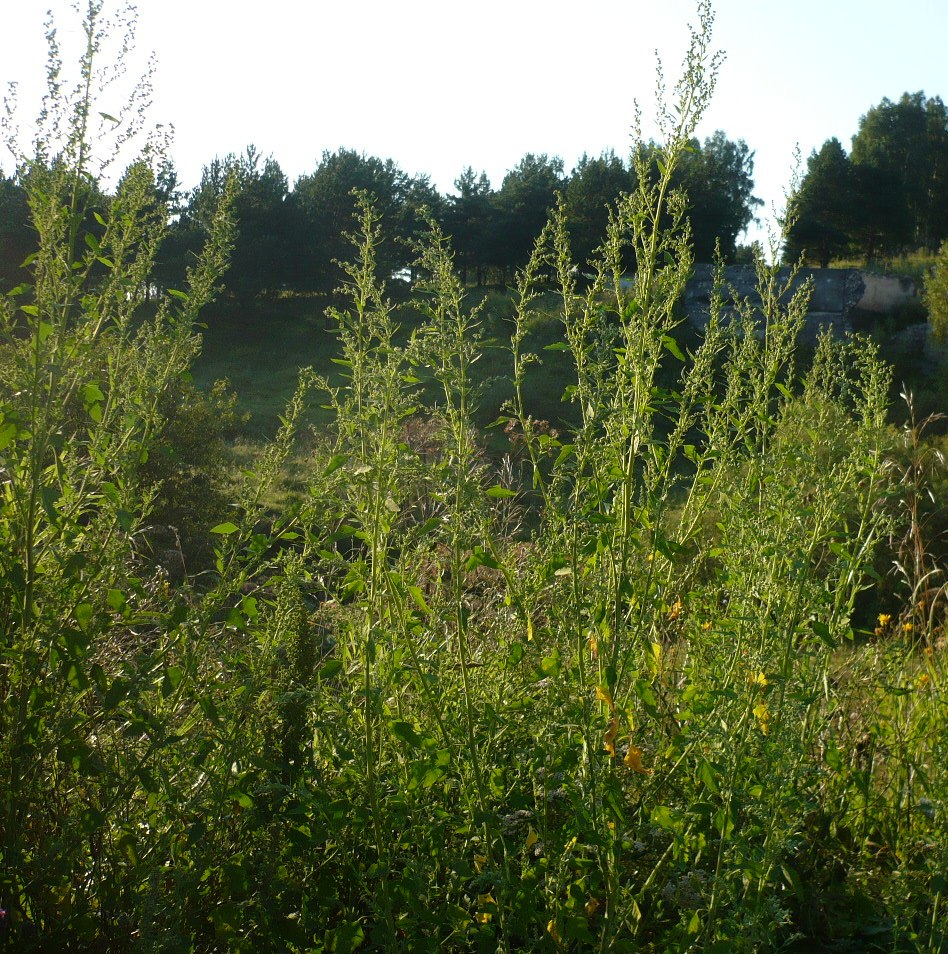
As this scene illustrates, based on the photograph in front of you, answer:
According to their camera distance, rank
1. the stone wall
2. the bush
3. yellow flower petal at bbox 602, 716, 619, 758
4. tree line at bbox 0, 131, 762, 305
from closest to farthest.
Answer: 1. yellow flower petal at bbox 602, 716, 619, 758
2. the bush
3. the stone wall
4. tree line at bbox 0, 131, 762, 305

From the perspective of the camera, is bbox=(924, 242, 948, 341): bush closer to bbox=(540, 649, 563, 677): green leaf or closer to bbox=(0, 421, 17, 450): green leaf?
bbox=(540, 649, 563, 677): green leaf

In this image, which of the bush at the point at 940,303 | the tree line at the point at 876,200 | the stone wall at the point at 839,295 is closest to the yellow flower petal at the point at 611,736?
the bush at the point at 940,303

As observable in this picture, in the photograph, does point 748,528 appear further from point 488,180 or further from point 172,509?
point 488,180

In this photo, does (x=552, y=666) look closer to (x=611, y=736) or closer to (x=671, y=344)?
(x=611, y=736)

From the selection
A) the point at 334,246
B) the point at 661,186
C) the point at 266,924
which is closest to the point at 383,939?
the point at 266,924

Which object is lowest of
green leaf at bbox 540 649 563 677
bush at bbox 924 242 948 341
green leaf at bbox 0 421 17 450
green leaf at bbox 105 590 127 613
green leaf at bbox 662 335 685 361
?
green leaf at bbox 540 649 563 677

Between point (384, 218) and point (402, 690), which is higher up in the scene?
point (384, 218)

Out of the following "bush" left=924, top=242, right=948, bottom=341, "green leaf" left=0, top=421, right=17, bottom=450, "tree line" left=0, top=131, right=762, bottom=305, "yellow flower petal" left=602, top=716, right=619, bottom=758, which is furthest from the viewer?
"tree line" left=0, top=131, right=762, bottom=305

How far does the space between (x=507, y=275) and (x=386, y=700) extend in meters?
28.2

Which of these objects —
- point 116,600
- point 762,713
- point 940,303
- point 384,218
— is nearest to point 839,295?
point 940,303

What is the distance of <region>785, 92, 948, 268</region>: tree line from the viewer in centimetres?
3103

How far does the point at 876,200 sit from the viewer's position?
32000 mm

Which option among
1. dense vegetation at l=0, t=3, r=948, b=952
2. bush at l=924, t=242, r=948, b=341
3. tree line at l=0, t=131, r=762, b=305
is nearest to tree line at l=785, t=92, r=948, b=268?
tree line at l=0, t=131, r=762, b=305

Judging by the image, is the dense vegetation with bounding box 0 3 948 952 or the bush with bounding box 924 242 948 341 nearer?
the dense vegetation with bounding box 0 3 948 952
